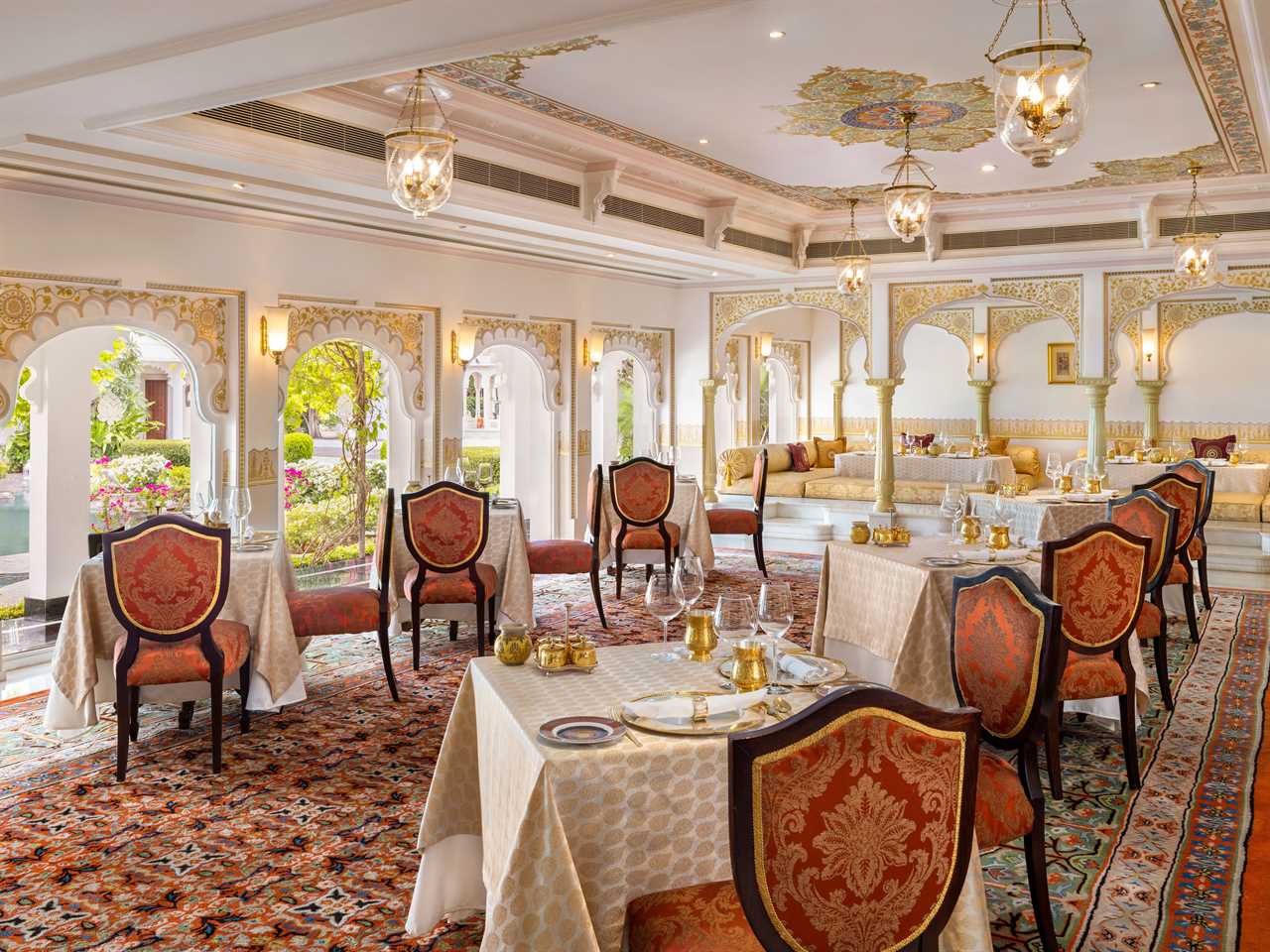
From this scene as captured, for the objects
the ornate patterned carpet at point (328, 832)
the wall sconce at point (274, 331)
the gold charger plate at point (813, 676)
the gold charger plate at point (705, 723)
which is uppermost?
the wall sconce at point (274, 331)

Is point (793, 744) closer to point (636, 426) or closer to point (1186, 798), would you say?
point (1186, 798)

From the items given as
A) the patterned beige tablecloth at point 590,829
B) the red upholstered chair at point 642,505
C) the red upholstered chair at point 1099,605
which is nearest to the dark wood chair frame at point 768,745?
the patterned beige tablecloth at point 590,829

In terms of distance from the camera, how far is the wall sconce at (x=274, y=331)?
7.52 meters

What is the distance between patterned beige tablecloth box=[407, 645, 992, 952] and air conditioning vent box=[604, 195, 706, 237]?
6090 mm

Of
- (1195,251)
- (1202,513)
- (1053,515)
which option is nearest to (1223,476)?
(1195,251)

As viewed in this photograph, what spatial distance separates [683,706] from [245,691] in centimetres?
312

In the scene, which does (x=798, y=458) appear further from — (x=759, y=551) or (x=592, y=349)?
(x=759, y=551)

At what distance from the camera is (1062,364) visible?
1495cm

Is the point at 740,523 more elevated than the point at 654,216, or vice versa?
the point at 654,216

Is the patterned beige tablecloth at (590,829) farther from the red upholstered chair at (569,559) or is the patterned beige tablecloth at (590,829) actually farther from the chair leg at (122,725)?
the red upholstered chair at (569,559)

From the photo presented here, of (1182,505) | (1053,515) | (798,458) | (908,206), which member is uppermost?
(908,206)

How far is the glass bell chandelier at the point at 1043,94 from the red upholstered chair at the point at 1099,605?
56.0 inches

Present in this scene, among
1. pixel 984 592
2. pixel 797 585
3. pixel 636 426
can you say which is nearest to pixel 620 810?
pixel 984 592

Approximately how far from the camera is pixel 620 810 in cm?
218
